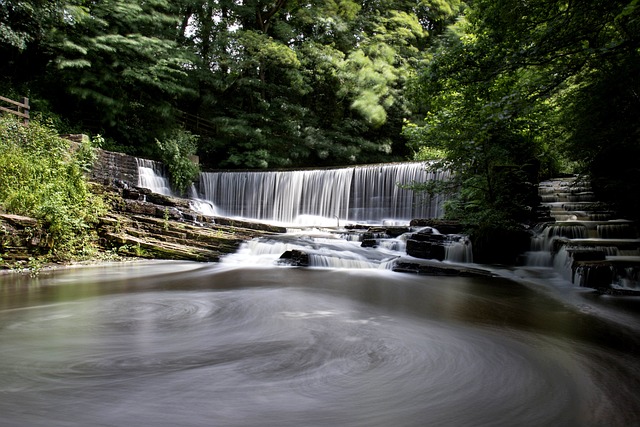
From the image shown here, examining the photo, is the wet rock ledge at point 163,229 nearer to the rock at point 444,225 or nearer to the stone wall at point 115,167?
the stone wall at point 115,167

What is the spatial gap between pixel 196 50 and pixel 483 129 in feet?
60.7

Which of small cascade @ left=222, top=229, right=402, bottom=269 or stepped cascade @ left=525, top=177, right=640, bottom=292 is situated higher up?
stepped cascade @ left=525, top=177, right=640, bottom=292

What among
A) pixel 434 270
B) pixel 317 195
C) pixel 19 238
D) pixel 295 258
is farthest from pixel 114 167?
pixel 434 270

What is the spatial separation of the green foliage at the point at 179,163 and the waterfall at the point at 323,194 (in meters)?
0.89

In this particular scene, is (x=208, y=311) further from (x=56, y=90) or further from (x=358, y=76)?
(x=358, y=76)

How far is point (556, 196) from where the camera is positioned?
1063 cm

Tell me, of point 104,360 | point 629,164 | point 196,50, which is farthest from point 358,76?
point 104,360

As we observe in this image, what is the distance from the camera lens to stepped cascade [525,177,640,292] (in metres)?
5.51

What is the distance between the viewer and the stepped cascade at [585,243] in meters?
5.51

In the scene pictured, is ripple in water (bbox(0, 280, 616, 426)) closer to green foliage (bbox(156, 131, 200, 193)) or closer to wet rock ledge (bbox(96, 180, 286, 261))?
wet rock ledge (bbox(96, 180, 286, 261))

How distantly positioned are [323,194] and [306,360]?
43.8ft

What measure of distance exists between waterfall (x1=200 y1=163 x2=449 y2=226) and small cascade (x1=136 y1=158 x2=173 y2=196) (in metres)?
1.75

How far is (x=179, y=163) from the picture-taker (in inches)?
619

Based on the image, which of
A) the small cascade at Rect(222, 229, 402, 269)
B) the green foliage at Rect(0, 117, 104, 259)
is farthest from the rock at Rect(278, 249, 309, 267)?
the green foliage at Rect(0, 117, 104, 259)
